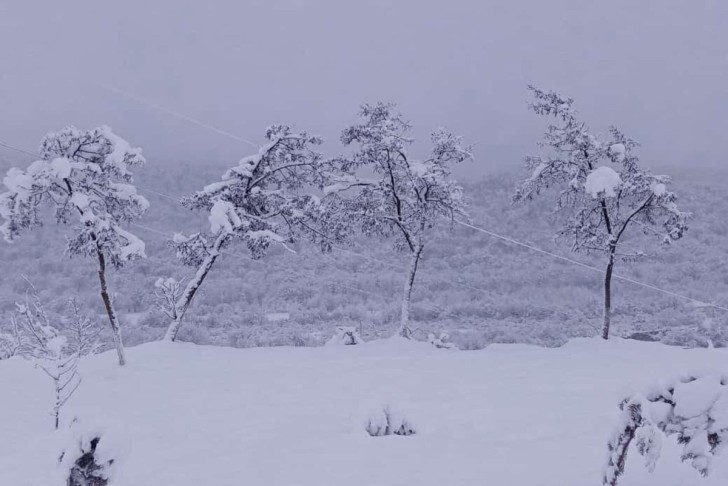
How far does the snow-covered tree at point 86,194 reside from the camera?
14.1 metres

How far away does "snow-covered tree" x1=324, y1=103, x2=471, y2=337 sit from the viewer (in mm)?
19141

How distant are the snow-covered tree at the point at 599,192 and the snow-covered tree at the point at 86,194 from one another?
12.4 m

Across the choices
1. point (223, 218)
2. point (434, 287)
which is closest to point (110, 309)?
point (223, 218)

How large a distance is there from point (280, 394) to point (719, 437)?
948 centimetres

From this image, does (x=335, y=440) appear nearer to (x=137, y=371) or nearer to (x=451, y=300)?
(x=137, y=371)

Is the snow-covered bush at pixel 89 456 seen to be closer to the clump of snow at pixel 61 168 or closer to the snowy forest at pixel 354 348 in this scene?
the snowy forest at pixel 354 348

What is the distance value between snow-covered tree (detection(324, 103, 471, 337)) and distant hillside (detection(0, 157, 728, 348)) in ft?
15.7

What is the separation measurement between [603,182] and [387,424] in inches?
465

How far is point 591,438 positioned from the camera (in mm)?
6699

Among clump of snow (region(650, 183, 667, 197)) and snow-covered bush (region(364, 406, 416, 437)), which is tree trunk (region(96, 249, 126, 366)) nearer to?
snow-covered bush (region(364, 406, 416, 437))

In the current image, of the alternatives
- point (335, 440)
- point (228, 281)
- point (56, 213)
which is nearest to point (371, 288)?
point (228, 281)

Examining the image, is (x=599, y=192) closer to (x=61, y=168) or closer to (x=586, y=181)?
(x=586, y=181)

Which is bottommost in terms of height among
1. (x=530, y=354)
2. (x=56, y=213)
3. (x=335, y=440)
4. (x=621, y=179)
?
(x=335, y=440)

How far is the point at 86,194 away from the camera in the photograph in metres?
14.6
